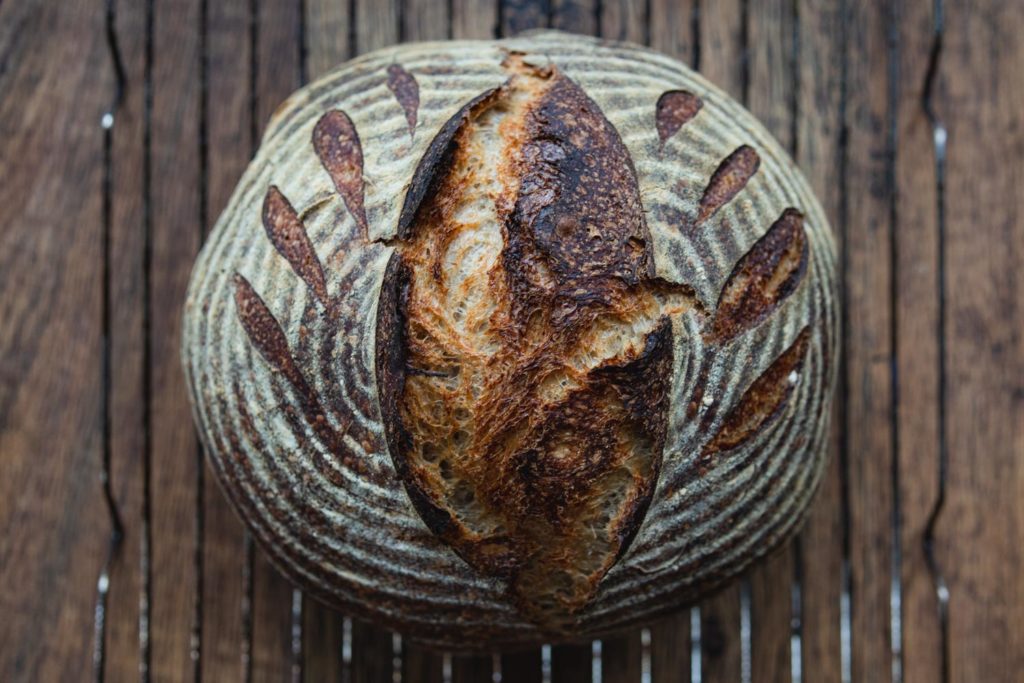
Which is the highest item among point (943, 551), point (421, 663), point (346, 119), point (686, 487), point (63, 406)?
point (346, 119)

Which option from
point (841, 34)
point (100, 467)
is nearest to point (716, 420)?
point (841, 34)

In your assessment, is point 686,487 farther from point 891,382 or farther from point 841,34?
point 841,34

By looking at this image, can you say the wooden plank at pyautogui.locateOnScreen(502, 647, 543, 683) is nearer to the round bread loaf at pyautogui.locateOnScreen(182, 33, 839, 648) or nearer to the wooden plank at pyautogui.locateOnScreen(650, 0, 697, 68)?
the round bread loaf at pyautogui.locateOnScreen(182, 33, 839, 648)

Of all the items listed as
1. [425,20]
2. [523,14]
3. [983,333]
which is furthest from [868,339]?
[425,20]

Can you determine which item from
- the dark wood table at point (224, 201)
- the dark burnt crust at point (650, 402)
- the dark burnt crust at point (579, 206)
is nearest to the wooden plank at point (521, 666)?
the dark wood table at point (224, 201)

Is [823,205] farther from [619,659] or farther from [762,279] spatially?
[619,659]

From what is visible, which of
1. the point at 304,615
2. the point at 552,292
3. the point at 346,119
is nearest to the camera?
the point at 552,292
